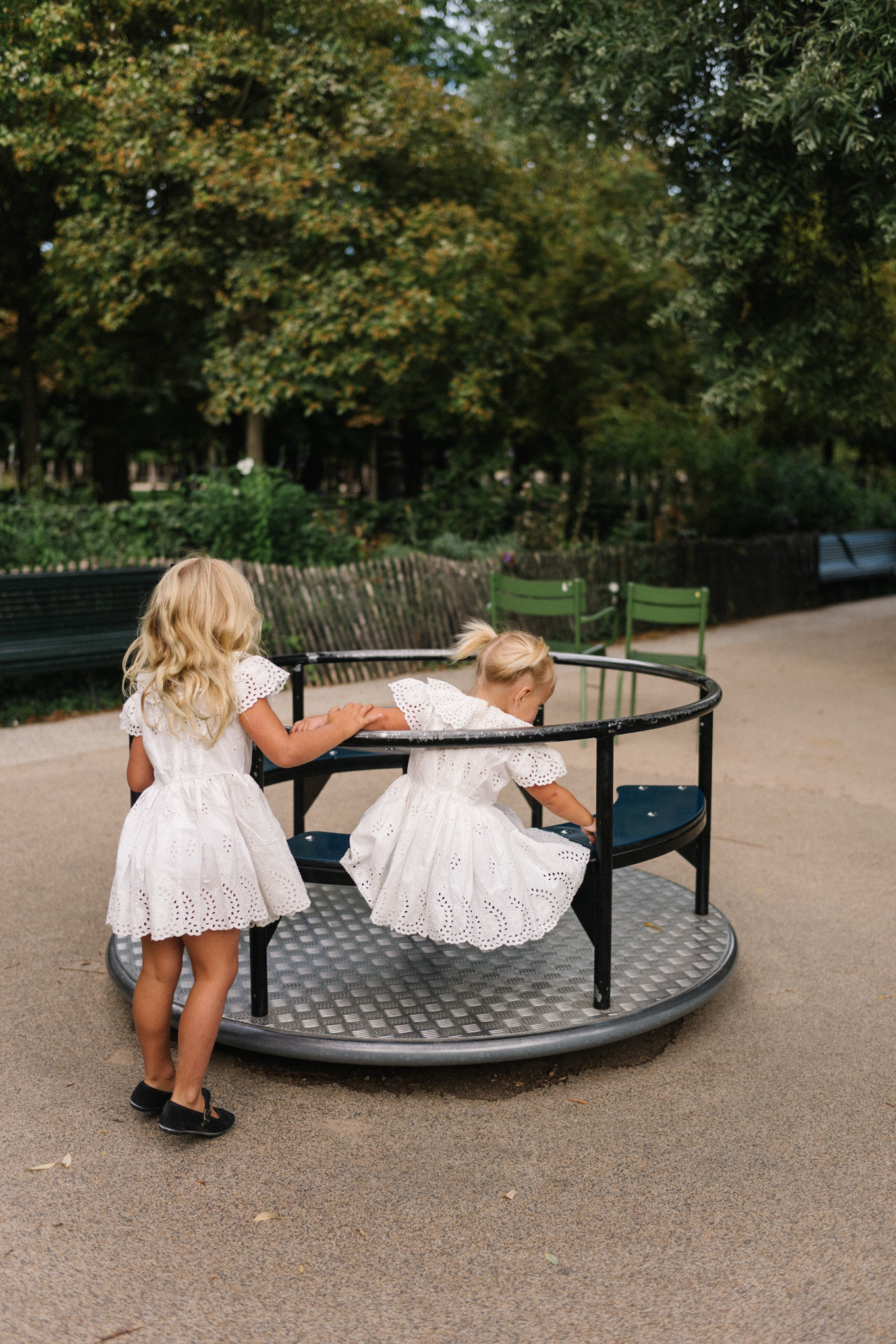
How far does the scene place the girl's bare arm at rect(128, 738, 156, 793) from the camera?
294 centimetres

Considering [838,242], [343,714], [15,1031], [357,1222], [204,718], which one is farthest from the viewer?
[838,242]

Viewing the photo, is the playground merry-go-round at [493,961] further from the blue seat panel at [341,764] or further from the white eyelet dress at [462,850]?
the white eyelet dress at [462,850]

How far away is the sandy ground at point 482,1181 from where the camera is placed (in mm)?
2260

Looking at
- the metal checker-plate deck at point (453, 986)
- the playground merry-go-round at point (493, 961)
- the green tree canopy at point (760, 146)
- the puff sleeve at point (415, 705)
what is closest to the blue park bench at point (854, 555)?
the green tree canopy at point (760, 146)

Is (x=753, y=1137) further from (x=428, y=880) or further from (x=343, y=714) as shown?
(x=343, y=714)

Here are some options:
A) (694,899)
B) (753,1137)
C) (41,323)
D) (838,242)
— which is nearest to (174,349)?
(41,323)

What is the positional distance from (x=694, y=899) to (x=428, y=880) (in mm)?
1509

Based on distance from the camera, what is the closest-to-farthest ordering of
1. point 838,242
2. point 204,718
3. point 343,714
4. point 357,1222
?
point 357,1222 → point 204,718 → point 343,714 → point 838,242

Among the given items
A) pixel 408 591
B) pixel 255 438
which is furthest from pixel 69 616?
pixel 255 438

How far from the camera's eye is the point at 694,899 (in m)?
4.29

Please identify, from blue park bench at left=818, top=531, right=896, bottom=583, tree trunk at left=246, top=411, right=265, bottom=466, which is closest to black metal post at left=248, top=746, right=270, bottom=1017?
tree trunk at left=246, top=411, right=265, bottom=466

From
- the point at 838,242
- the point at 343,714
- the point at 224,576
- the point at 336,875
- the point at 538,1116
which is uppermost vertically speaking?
the point at 838,242

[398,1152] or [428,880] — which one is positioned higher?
[428,880]

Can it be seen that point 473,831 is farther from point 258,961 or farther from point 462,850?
point 258,961
